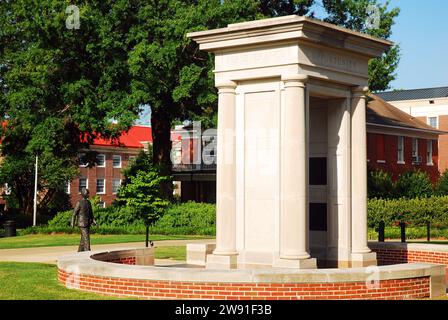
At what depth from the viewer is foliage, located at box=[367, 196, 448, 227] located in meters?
42.5

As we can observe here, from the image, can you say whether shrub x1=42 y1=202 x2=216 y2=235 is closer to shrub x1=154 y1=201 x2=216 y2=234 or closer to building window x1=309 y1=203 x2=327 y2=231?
shrub x1=154 y1=201 x2=216 y2=234

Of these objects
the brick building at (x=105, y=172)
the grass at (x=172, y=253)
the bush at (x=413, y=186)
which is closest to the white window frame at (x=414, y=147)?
the bush at (x=413, y=186)

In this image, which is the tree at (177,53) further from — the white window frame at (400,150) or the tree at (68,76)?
the white window frame at (400,150)

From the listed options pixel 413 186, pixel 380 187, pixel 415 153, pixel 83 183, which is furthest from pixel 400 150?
pixel 83 183

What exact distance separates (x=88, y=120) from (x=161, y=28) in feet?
21.4

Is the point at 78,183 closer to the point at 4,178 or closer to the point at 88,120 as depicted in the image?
the point at 4,178

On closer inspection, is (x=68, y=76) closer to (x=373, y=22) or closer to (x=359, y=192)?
(x=373, y=22)

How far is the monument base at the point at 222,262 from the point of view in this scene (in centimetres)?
1711

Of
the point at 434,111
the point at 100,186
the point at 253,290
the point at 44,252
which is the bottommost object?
the point at 44,252

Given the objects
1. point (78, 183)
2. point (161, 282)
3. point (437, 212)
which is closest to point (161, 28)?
point (437, 212)

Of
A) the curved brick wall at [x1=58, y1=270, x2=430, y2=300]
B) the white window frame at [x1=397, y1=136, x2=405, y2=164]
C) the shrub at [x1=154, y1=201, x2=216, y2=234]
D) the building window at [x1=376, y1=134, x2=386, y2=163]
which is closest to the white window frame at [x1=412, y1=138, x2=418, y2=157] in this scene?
the white window frame at [x1=397, y1=136, x2=405, y2=164]

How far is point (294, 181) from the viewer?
16125 mm

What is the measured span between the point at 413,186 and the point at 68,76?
→ 77.9 ft
